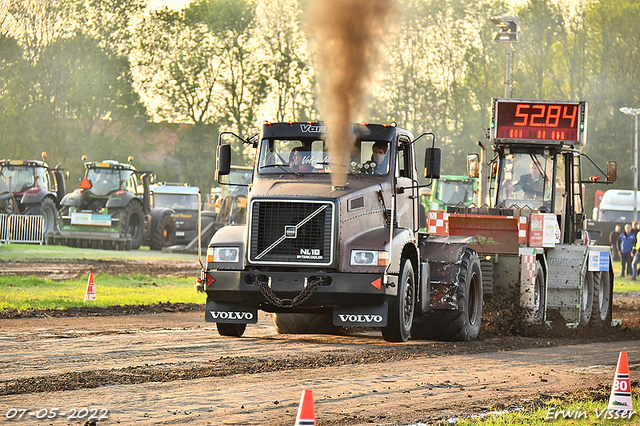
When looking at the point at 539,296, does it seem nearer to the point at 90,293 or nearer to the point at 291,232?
the point at 291,232

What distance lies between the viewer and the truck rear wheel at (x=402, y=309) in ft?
40.6

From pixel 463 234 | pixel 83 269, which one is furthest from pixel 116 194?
pixel 463 234

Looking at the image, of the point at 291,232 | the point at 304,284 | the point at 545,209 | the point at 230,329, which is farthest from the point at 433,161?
the point at 545,209

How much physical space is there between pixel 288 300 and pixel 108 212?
25964 mm

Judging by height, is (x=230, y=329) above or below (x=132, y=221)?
below

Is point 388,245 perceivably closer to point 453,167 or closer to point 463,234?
point 463,234

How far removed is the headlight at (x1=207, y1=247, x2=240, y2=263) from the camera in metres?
12.2

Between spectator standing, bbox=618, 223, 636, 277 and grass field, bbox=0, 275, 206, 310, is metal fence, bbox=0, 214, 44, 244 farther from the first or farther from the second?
spectator standing, bbox=618, 223, 636, 277

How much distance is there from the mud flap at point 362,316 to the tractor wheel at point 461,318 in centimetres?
195

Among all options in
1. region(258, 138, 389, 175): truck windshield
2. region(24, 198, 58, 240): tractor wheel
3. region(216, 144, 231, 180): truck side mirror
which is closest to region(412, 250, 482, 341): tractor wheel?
region(258, 138, 389, 175): truck windshield

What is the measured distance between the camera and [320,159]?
12992 mm

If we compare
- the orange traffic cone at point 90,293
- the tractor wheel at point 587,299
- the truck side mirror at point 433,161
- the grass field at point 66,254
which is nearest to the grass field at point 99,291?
the orange traffic cone at point 90,293

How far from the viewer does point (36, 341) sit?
1208cm

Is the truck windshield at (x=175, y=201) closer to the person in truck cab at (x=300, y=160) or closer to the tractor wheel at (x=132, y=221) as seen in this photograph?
the tractor wheel at (x=132, y=221)
